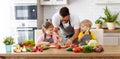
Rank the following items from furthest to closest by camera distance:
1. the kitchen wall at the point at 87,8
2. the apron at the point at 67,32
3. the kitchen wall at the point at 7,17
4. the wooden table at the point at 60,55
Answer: the kitchen wall at the point at 87,8, the kitchen wall at the point at 7,17, the apron at the point at 67,32, the wooden table at the point at 60,55

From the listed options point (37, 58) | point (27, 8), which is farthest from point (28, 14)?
point (37, 58)

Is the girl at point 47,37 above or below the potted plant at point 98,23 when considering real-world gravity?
below

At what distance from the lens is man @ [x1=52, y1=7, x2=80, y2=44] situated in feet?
12.8

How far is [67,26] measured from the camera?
161 inches

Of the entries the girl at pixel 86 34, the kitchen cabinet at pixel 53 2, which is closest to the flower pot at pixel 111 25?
the kitchen cabinet at pixel 53 2

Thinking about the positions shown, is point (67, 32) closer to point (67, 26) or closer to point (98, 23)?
point (67, 26)

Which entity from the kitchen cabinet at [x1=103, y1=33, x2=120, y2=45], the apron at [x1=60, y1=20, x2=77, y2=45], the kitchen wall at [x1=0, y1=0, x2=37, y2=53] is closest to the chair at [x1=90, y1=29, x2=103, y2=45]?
the apron at [x1=60, y1=20, x2=77, y2=45]

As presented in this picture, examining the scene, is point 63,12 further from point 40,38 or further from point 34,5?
point 34,5

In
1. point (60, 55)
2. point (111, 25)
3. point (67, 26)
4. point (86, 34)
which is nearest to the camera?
point (60, 55)

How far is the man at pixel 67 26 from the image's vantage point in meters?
3.92

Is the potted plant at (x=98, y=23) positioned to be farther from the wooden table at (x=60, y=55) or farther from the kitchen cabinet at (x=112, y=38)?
the wooden table at (x=60, y=55)

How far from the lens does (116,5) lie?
5688 millimetres

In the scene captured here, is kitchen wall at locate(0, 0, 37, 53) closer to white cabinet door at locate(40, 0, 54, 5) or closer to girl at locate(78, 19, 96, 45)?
white cabinet door at locate(40, 0, 54, 5)

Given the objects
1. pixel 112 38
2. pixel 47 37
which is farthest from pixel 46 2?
pixel 47 37
